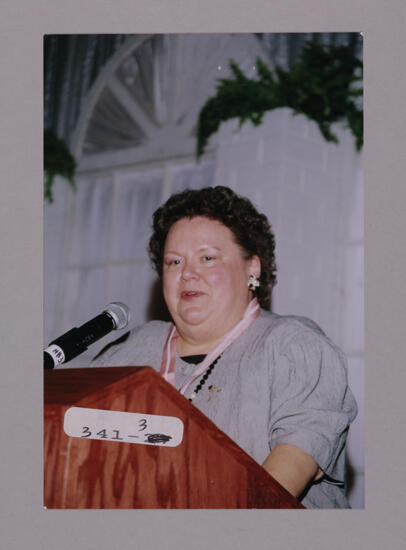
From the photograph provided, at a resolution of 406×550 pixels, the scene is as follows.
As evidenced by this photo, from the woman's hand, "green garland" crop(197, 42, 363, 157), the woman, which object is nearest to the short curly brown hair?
the woman

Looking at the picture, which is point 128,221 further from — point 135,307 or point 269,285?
point 269,285

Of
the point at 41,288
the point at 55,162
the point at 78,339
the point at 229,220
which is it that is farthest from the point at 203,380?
the point at 55,162

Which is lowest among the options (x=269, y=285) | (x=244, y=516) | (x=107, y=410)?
(x=244, y=516)

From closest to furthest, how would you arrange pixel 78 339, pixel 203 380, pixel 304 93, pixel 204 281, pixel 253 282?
pixel 78 339 → pixel 203 380 → pixel 204 281 → pixel 253 282 → pixel 304 93

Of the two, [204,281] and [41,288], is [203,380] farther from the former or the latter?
[41,288]

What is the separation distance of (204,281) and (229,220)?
235 mm

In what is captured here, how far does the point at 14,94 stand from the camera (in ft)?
6.95

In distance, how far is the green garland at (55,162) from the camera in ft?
7.23

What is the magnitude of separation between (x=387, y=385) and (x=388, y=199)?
620 mm

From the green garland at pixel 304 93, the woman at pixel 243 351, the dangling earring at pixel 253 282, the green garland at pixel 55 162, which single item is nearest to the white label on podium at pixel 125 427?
the woman at pixel 243 351

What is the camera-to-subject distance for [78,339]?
1.61m

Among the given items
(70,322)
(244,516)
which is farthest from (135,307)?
(244,516)

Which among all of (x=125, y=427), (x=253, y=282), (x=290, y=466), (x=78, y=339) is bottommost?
(x=290, y=466)

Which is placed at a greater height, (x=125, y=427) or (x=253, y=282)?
(x=253, y=282)
